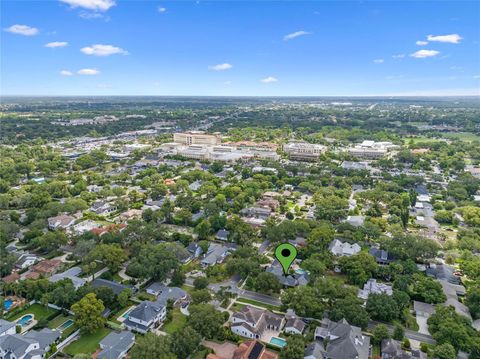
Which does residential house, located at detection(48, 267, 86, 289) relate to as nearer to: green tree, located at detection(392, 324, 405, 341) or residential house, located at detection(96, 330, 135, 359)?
residential house, located at detection(96, 330, 135, 359)

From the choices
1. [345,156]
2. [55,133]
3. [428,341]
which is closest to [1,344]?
[428,341]

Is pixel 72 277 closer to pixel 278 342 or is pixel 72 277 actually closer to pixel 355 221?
pixel 278 342

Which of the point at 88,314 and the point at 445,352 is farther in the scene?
the point at 88,314

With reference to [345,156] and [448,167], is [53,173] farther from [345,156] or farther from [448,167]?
[448,167]

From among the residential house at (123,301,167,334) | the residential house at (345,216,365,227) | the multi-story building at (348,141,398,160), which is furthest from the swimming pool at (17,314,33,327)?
the multi-story building at (348,141,398,160)

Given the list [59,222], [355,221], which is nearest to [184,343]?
[59,222]

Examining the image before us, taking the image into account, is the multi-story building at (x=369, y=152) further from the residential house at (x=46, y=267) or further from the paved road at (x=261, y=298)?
the residential house at (x=46, y=267)
